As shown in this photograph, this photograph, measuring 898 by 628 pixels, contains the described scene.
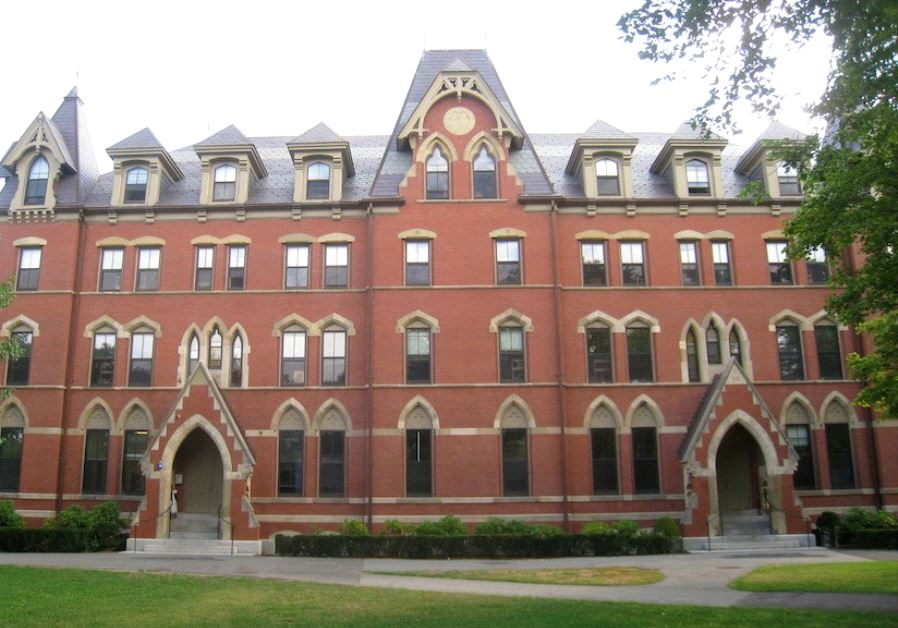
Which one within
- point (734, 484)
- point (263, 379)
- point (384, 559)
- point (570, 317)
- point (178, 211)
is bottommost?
point (384, 559)

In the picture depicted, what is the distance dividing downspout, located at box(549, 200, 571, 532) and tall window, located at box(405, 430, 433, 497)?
463 cm

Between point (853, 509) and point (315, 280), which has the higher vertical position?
point (315, 280)

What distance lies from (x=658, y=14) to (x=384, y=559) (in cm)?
1675

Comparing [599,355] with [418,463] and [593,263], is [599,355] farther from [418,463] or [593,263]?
[418,463]

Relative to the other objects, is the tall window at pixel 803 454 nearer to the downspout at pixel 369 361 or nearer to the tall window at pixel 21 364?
the downspout at pixel 369 361

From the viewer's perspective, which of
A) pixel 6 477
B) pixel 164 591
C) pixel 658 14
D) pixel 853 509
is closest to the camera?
pixel 658 14

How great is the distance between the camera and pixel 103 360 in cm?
2894

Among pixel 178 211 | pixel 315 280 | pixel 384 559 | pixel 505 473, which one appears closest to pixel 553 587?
pixel 384 559

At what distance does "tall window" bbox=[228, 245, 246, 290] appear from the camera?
29.3m

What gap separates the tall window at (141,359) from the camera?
94.2 feet

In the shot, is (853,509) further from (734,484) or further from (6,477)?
(6,477)

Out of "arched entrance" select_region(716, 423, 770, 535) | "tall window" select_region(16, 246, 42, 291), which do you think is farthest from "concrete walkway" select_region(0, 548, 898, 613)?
"tall window" select_region(16, 246, 42, 291)

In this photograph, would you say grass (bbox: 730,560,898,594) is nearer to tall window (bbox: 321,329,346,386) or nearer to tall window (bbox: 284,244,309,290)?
tall window (bbox: 321,329,346,386)

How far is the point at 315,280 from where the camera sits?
95.6 ft
